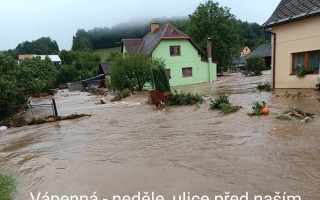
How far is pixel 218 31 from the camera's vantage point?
162 feet

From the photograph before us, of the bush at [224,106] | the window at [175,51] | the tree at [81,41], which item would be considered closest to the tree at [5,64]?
the window at [175,51]

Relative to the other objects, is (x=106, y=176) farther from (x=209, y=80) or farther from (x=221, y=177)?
(x=209, y=80)

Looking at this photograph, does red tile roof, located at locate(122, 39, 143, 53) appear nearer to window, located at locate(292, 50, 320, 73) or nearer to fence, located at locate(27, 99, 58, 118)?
fence, located at locate(27, 99, 58, 118)

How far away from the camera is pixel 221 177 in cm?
525

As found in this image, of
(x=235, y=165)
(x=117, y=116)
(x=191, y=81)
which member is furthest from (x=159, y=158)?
(x=191, y=81)

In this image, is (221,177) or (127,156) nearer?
(221,177)

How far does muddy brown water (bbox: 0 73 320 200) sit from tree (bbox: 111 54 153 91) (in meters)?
14.8

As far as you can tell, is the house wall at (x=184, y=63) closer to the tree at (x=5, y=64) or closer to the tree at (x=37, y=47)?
the tree at (x=5, y=64)

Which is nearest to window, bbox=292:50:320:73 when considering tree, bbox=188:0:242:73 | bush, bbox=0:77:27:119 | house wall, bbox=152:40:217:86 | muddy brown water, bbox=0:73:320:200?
muddy brown water, bbox=0:73:320:200

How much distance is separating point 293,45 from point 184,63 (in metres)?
20.0

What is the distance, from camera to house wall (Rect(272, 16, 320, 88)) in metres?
14.4

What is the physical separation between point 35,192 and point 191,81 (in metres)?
30.8

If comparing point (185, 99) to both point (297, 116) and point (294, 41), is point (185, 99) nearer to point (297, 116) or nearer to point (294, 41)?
point (294, 41)

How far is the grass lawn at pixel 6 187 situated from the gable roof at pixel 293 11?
14.3 meters
